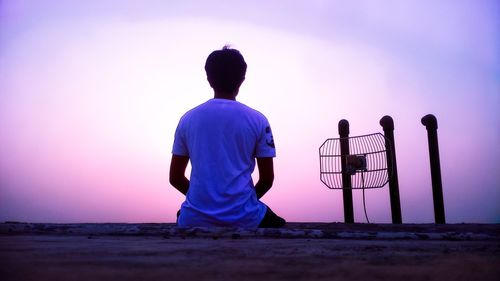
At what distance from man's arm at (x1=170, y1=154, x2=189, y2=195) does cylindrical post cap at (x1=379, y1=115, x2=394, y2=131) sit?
5329mm

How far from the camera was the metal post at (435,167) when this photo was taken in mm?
7430

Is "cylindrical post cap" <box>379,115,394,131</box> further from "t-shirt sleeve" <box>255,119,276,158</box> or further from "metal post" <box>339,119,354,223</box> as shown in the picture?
"t-shirt sleeve" <box>255,119,276,158</box>

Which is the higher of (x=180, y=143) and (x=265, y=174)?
(x=180, y=143)

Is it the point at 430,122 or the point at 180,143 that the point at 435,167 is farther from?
the point at 180,143

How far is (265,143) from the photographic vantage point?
3045 mm

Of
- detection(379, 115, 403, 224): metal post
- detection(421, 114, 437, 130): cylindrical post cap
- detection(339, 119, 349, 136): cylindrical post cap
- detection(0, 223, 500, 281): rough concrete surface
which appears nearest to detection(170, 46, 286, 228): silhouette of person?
detection(0, 223, 500, 281): rough concrete surface

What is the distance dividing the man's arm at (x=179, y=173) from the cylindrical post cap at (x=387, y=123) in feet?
17.5

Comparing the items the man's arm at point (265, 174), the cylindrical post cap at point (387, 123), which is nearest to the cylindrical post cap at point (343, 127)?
the cylindrical post cap at point (387, 123)

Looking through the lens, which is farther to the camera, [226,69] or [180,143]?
[180,143]

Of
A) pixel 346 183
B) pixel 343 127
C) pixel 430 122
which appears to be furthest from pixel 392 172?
pixel 343 127

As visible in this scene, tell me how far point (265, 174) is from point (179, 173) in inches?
23.0

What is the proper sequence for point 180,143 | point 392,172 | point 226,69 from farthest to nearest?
point 392,172
point 180,143
point 226,69

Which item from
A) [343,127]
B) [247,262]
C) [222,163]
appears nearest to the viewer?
[247,262]

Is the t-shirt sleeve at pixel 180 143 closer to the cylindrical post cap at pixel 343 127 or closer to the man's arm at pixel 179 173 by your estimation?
the man's arm at pixel 179 173
